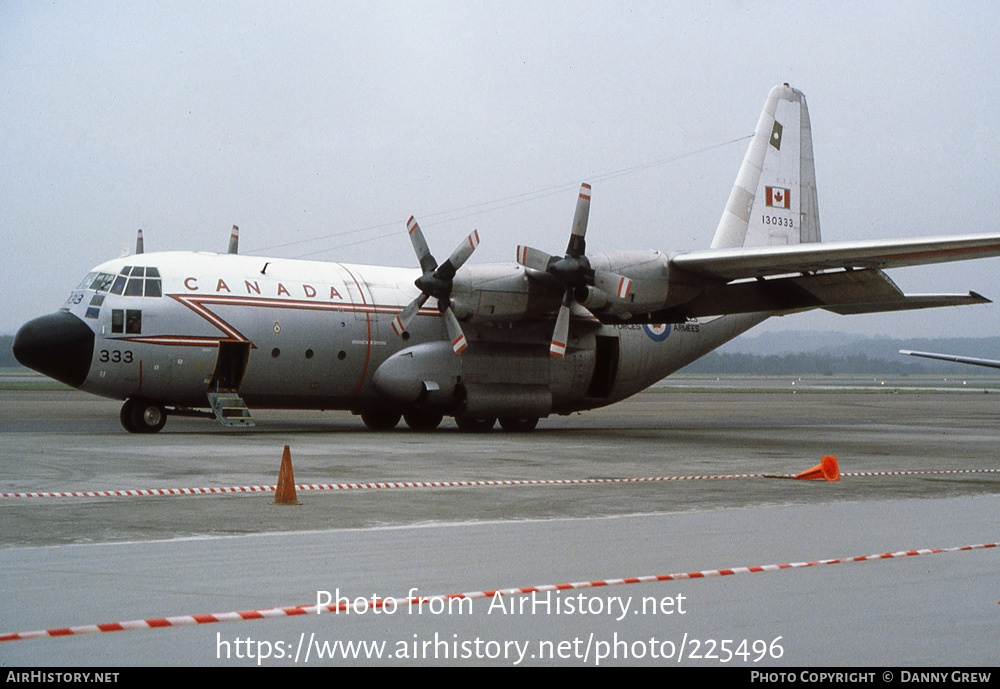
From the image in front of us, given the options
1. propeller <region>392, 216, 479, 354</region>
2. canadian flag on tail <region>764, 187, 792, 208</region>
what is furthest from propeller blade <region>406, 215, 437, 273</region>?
canadian flag on tail <region>764, 187, 792, 208</region>

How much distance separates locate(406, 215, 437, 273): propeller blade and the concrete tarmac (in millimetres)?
7138

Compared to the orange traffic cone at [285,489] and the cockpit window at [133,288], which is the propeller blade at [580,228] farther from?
the orange traffic cone at [285,489]

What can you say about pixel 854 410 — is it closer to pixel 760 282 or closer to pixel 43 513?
pixel 760 282

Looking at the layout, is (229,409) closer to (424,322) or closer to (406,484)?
(424,322)

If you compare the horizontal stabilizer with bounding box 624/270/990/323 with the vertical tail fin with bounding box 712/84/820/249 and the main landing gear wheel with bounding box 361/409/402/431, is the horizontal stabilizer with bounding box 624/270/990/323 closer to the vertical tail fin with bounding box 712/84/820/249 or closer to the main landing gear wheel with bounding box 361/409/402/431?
the vertical tail fin with bounding box 712/84/820/249

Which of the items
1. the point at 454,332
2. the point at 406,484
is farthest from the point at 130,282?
the point at 406,484

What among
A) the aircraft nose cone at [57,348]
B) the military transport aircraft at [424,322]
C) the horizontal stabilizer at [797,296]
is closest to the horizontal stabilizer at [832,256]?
the military transport aircraft at [424,322]

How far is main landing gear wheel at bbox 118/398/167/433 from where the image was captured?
24125 mm

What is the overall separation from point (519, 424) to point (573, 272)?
5.29m

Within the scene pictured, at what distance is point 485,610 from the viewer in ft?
22.3

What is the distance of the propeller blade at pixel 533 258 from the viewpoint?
25.9m

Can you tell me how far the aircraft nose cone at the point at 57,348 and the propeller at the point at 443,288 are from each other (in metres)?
6.91

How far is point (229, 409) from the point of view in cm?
2438

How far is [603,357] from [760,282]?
456 cm
